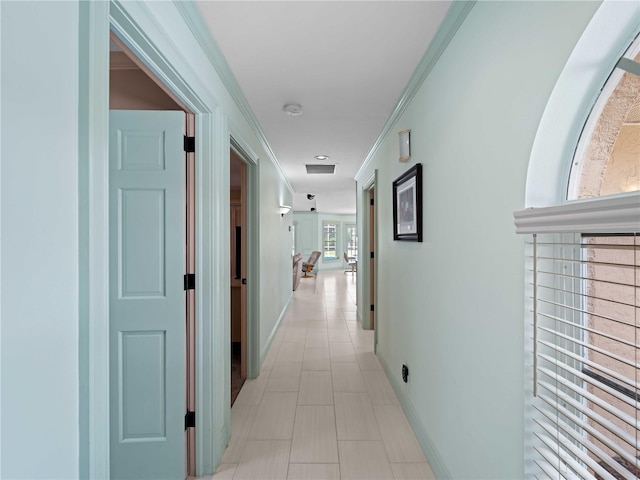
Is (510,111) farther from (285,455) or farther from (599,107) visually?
(285,455)

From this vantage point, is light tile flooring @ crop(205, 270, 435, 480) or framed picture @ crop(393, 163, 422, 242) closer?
light tile flooring @ crop(205, 270, 435, 480)

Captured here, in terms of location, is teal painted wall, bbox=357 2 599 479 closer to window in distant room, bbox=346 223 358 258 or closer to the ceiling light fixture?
the ceiling light fixture

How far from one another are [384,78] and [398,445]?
245 centimetres

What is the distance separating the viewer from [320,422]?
241cm

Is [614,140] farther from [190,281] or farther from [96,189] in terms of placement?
[190,281]

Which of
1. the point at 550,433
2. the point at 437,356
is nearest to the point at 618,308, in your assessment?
the point at 550,433

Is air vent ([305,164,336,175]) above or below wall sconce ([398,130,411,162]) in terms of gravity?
above

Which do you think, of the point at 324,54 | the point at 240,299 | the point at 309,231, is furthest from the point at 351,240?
the point at 324,54

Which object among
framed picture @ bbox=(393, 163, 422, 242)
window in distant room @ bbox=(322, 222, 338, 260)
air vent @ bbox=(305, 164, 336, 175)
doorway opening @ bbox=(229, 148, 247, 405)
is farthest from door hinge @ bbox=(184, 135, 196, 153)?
window in distant room @ bbox=(322, 222, 338, 260)

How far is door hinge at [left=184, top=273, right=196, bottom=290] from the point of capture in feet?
5.99

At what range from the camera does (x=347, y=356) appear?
3.74m

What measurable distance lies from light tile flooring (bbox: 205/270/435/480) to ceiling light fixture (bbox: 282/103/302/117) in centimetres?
243

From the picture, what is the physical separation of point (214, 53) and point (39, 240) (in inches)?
58.7

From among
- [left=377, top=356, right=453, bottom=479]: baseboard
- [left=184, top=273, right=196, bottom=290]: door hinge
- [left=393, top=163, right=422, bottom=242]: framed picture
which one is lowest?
[left=377, top=356, right=453, bottom=479]: baseboard
